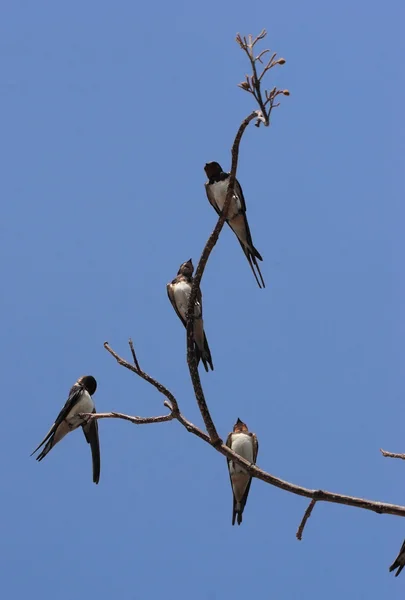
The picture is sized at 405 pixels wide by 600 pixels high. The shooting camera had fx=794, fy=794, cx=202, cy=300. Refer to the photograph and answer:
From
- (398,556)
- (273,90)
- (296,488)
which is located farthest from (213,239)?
(398,556)

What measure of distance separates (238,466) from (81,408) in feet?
4.79

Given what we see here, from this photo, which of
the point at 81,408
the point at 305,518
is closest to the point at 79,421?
the point at 81,408

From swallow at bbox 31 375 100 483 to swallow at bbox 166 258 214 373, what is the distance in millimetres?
1075

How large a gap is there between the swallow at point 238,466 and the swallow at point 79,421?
3.79 ft

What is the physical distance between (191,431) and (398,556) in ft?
4.99

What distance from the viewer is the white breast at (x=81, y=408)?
6.70 metres

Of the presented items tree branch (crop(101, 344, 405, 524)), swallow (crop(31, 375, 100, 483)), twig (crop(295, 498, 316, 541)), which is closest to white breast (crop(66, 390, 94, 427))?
swallow (crop(31, 375, 100, 483))

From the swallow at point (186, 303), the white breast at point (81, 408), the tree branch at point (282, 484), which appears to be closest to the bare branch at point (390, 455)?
the tree branch at point (282, 484)

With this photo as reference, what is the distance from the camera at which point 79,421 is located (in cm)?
668

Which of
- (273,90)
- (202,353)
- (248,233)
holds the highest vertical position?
(248,233)

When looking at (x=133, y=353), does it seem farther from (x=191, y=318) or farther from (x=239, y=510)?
(x=239, y=510)

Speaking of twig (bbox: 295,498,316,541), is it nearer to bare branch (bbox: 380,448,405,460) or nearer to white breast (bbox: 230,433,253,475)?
bare branch (bbox: 380,448,405,460)

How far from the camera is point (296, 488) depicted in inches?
171

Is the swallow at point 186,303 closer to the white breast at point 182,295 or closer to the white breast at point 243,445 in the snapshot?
the white breast at point 182,295
